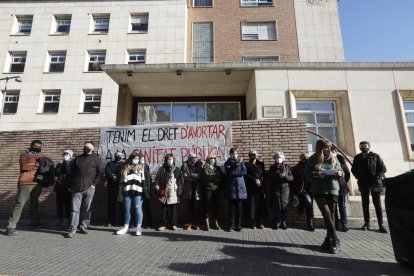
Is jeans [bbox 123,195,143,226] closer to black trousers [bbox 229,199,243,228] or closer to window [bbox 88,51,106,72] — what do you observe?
black trousers [bbox 229,199,243,228]

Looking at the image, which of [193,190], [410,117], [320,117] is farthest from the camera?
[320,117]

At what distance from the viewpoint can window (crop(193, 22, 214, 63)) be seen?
2270 centimetres

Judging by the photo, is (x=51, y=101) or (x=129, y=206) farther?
(x=51, y=101)

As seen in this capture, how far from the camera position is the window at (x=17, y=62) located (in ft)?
74.8

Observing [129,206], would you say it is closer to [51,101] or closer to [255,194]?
[255,194]

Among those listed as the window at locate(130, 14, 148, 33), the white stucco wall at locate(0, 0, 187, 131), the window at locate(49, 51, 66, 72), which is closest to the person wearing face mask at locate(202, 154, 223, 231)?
the white stucco wall at locate(0, 0, 187, 131)

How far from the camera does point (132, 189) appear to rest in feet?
20.5

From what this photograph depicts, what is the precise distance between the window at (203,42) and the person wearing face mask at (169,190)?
16.9m

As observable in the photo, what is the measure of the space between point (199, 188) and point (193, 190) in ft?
0.53

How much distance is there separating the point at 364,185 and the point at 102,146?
7.18 m

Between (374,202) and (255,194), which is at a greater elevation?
(255,194)

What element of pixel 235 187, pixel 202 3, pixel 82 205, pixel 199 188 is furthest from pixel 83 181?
pixel 202 3

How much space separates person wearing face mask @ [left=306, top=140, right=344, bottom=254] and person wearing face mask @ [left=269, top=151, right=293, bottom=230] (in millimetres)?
1731

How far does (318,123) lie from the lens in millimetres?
10727
